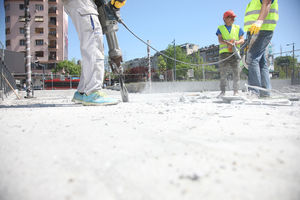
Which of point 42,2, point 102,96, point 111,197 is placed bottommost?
point 111,197

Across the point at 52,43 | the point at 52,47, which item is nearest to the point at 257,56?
the point at 52,47

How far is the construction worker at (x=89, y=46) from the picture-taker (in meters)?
2.46

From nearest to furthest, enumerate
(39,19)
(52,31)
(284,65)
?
(284,65) → (39,19) → (52,31)

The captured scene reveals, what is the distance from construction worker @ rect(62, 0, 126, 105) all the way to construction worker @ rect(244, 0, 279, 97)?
90.8 inches

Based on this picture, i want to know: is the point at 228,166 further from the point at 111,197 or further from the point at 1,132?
the point at 1,132

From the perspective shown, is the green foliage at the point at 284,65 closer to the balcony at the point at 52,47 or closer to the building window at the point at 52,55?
the building window at the point at 52,55

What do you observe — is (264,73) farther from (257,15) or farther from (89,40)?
(89,40)

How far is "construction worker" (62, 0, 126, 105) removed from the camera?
8.08 ft

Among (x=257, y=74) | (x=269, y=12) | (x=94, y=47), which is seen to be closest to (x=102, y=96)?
(x=94, y=47)

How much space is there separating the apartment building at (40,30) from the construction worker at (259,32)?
36148mm

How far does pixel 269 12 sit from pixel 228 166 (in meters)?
3.31

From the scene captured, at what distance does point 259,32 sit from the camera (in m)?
3.03

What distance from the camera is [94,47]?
2531 mm

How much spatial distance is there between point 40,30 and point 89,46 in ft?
127
